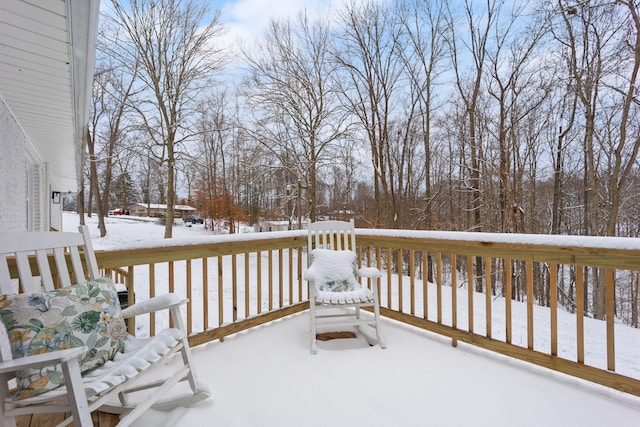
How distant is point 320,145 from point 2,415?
900cm

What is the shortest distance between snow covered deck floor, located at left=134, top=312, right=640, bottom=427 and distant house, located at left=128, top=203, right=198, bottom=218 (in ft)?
63.0

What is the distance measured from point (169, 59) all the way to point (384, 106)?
23.3ft

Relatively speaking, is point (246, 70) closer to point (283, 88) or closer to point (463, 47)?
point (283, 88)

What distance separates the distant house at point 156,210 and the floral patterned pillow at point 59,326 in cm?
1941

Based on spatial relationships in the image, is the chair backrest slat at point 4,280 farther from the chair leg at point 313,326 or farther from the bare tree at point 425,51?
the bare tree at point 425,51

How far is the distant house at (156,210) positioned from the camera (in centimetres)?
2159

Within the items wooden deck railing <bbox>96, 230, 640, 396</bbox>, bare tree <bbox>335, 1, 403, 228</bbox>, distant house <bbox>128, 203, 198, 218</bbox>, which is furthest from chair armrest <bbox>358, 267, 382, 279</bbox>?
distant house <bbox>128, 203, 198, 218</bbox>

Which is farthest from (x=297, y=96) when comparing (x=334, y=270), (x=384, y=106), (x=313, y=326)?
(x=313, y=326)

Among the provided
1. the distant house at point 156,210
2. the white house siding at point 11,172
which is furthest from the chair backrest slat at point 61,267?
the distant house at point 156,210

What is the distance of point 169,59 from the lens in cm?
979

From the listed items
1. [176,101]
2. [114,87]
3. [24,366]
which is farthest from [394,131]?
[24,366]

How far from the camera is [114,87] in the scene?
9.84m

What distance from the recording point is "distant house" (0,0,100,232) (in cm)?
164

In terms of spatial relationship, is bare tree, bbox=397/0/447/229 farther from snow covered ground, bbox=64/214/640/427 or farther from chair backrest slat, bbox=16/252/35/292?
chair backrest slat, bbox=16/252/35/292
